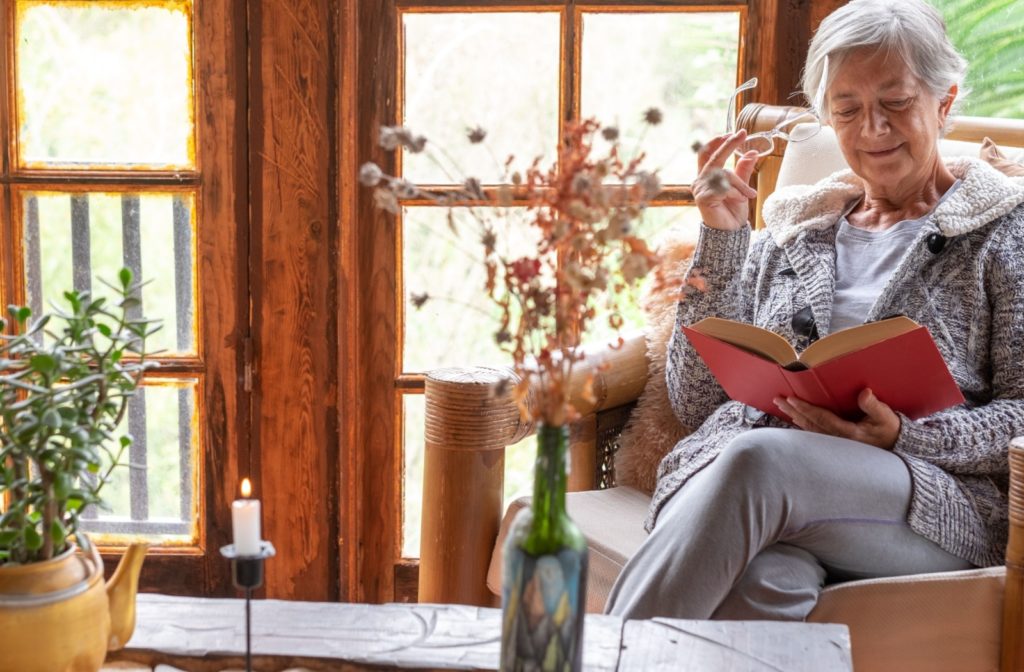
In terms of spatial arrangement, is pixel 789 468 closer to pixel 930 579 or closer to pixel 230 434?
pixel 930 579

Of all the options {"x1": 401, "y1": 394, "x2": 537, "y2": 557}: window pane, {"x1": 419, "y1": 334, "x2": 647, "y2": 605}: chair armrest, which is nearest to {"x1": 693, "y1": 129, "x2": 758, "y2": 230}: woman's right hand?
{"x1": 419, "y1": 334, "x2": 647, "y2": 605}: chair armrest

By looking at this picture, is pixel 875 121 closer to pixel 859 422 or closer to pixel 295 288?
pixel 859 422

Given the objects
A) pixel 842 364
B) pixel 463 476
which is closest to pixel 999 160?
pixel 842 364

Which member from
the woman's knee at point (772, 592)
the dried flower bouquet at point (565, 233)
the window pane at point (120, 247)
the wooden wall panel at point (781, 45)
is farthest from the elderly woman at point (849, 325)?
the window pane at point (120, 247)

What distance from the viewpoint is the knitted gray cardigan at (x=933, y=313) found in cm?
144

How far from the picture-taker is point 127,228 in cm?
224

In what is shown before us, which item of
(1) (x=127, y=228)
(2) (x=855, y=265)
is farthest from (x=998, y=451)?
(1) (x=127, y=228)

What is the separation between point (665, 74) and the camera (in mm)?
2227

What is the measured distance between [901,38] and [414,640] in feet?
3.56

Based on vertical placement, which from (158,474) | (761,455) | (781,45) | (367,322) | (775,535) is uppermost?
(781,45)

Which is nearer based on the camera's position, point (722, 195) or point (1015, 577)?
point (1015, 577)

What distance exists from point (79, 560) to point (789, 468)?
0.82 m

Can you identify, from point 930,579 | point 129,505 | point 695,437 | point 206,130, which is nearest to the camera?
point 930,579

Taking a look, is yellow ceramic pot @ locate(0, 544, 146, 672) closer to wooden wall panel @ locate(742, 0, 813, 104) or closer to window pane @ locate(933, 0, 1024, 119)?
wooden wall panel @ locate(742, 0, 813, 104)
